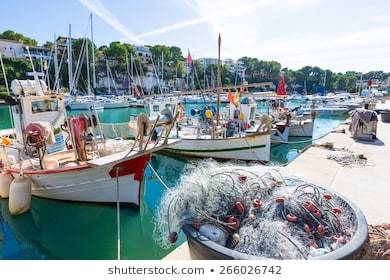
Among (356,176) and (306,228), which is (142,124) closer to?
(306,228)

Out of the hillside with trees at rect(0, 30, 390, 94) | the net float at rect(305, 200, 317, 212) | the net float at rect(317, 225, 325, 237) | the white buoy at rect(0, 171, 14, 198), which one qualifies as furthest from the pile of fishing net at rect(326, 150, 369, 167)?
the hillside with trees at rect(0, 30, 390, 94)

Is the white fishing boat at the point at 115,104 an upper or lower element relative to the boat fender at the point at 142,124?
lower

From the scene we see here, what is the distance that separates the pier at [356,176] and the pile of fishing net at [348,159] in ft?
0.47

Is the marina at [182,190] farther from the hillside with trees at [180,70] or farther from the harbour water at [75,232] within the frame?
the hillside with trees at [180,70]

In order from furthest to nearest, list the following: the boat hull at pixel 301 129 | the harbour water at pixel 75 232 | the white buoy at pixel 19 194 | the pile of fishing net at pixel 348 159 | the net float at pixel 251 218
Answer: the boat hull at pixel 301 129 < the pile of fishing net at pixel 348 159 < the white buoy at pixel 19 194 < the harbour water at pixel 75 232 < the net float at pixel 251 218

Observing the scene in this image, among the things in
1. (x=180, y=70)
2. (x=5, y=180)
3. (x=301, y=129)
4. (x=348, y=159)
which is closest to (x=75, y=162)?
(x=5, y=180)

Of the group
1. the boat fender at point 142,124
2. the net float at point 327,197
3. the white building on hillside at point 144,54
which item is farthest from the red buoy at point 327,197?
the white building on hillside at point 144,54

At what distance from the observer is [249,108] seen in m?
14.4

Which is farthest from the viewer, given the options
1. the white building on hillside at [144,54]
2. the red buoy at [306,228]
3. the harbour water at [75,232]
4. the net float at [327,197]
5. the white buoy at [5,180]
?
the white building on hillside at [144,54]

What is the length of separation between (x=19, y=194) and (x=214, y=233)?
5.30 meters

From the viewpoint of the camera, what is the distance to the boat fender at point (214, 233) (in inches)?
110

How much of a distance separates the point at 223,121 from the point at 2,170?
9.31 metres

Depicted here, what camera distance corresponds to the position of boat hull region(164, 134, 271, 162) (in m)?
10.9

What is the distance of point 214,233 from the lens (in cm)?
282
